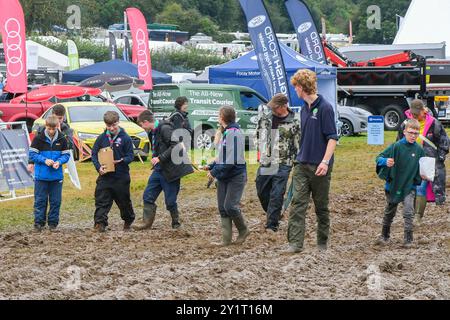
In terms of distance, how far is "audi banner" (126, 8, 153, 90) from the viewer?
35.3m

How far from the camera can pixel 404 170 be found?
1267 cm

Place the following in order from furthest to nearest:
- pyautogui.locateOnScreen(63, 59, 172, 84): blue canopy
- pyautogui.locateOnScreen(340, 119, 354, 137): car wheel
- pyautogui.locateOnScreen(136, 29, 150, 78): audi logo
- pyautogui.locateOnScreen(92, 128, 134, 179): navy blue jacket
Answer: pyautogui.locateOnScreen(63, 59, 172, 84): blue canopy, pyautogui.locateOnScreen(136, 29, 150, 78): audi logo, pyautogui.locateOnScreen(340, 119, 354, 137): car wheel, pyautogui.locateOnScreen(92, 128, 134, 179): navy blue jacket

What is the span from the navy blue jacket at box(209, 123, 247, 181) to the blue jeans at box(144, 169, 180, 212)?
1.92 metres

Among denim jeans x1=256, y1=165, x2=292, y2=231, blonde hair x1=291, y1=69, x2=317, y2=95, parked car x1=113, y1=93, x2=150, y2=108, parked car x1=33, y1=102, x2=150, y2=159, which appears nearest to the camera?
blonde hair x1=291, y1=69, x2=317, y2=95

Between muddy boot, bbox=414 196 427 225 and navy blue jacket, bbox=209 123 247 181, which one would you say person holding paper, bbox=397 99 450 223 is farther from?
navy blue jacket, bbox=209 123 247 181

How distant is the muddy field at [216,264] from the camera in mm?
9477

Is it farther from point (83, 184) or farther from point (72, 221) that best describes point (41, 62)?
point (72, 221)

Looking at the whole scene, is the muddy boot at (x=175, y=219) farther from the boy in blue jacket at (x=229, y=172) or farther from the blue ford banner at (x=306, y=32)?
the blue ford banner at (x=306, y=32)

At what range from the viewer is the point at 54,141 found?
14.9 meters

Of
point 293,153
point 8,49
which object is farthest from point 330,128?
point 8,49

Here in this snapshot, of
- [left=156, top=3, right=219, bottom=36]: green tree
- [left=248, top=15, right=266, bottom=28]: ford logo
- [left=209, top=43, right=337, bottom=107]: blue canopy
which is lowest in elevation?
[left=209, top=43, right=337, bottom=107]: blue canopy

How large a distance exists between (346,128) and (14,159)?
1775 cm

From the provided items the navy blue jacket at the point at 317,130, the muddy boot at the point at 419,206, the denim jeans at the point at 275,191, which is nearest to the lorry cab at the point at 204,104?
the muddy boot at the point at 419,206

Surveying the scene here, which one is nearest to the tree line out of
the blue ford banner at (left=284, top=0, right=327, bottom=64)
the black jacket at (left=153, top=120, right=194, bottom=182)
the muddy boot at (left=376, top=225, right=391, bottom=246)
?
the blue ford banner at (left=284, top=0, right=327, bottom=64)
